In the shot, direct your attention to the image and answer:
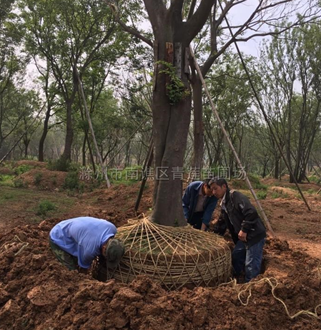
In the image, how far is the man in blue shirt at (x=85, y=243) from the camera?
3525mm

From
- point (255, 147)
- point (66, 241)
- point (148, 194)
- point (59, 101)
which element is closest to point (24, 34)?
point (59, 101)

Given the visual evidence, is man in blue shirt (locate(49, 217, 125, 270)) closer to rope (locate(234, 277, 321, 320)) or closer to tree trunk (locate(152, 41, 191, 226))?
tree trunk (locate(152, 41, 191, 226))

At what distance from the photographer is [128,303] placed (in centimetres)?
279

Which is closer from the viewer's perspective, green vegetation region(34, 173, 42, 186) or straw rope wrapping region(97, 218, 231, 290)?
straw rope wrapping region(97, 218, 231, 290)

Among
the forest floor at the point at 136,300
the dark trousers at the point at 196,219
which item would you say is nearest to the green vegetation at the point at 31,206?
the forest floor at the point at 136,300

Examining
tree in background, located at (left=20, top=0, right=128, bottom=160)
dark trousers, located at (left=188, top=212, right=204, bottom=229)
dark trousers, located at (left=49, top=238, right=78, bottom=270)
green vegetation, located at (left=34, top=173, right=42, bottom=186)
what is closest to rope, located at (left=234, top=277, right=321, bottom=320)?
dark trousers, located at (left=188, top=212, right=204, bottom=229)

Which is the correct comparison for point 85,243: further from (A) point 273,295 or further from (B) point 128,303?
(A) point 273,295

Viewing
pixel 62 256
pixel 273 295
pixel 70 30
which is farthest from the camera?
pixel 70 30

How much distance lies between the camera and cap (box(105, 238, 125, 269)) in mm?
3445

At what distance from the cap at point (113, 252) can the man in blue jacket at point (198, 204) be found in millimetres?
1722

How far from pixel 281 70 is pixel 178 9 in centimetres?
1740

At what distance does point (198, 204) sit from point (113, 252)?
6.66ft

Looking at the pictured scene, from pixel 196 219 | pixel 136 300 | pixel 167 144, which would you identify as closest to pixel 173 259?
pixel 136 300

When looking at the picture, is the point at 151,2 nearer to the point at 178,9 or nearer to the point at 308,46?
the point at 178,9
